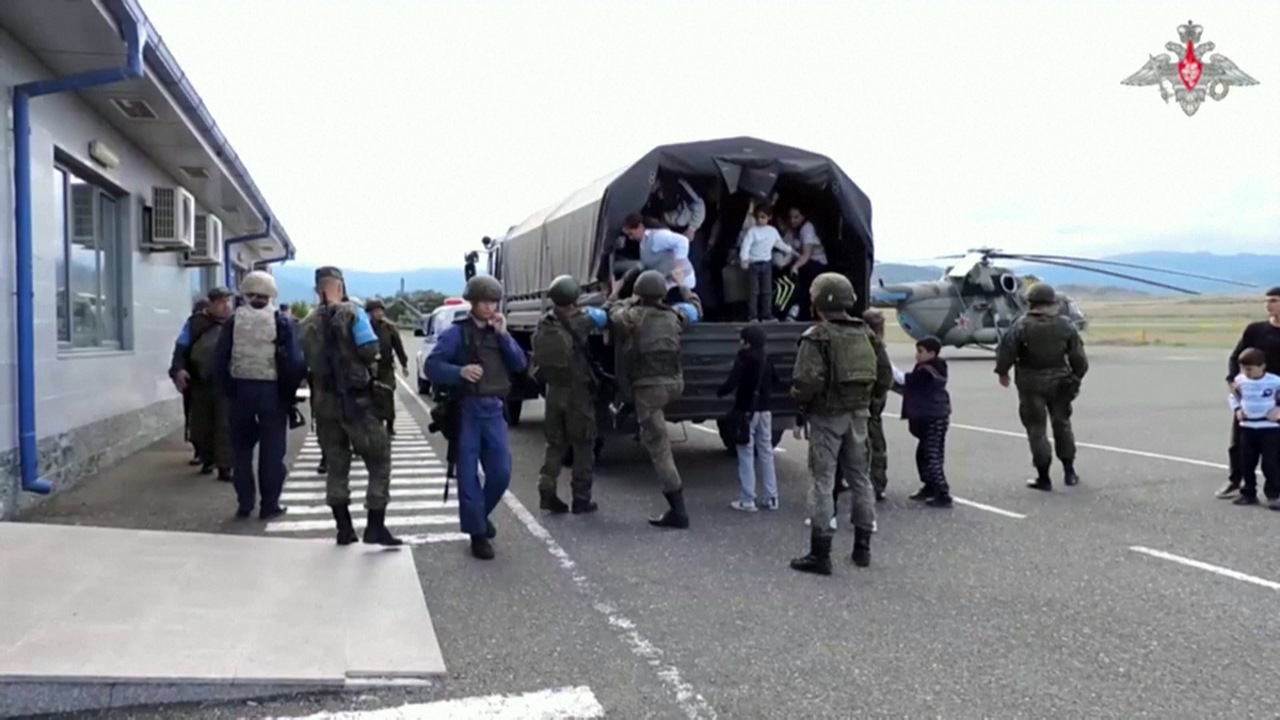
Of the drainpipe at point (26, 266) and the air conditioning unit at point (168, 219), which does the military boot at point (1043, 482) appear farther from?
the air conditioning unit at point (168, 219)

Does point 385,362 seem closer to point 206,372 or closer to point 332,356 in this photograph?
point 332,356

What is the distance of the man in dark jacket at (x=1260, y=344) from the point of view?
8.15 metres

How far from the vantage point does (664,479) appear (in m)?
7.34

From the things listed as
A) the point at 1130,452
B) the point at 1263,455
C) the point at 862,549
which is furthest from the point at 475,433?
the point at 1130,452

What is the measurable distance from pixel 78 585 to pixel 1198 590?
6.33 metres

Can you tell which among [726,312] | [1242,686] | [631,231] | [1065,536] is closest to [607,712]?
[1242,686]

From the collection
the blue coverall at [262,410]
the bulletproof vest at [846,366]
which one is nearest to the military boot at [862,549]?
the bulletproof vest at [846,366]

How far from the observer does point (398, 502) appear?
333 inches

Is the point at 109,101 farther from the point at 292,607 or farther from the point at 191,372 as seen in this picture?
the point at 292,607

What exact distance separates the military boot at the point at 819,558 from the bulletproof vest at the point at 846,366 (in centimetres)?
83

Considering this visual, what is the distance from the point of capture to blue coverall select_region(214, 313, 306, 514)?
7.48 meters

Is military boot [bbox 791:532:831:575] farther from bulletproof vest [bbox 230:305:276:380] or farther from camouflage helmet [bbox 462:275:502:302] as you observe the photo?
bulletproof vest [bbox 230:305:276:380]

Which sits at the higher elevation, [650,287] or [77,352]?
[650,287]

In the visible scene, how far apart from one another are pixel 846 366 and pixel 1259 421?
4353 mm
